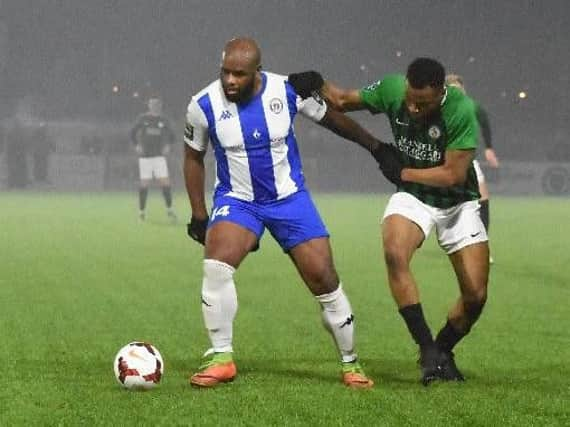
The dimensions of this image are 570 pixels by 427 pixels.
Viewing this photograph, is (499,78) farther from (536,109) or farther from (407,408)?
(407,408)

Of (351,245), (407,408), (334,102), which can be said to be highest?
(334,102)

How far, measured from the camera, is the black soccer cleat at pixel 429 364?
21.6 feet

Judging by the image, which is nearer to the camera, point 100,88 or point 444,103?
point 444,103

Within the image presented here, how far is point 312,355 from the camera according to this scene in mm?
7758

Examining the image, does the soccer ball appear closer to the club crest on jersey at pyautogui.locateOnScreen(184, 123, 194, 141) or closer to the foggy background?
the club crest on jersey at pyautogui.locateOnScreen(184, 123, 194, 141)

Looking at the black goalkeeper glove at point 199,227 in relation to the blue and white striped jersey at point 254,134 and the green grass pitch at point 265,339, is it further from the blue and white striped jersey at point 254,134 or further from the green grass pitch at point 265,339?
the green grass pitch at point 265,339

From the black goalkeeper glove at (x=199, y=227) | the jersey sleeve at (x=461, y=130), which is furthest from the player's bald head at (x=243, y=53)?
the jersey sleeve at (x=461, y=130)

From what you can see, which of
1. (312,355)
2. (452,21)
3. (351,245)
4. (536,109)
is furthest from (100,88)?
(312,355)

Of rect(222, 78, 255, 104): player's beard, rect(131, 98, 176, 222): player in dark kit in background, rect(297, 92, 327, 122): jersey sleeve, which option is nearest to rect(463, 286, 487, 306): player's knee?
rect(297, 92, 327, 122): jersey sleeve

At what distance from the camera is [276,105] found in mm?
6621

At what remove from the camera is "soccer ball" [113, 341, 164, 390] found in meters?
6.18

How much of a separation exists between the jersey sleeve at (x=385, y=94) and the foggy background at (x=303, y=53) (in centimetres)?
3776

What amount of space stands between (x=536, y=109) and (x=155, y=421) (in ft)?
145

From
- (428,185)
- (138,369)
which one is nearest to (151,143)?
(428,185)
